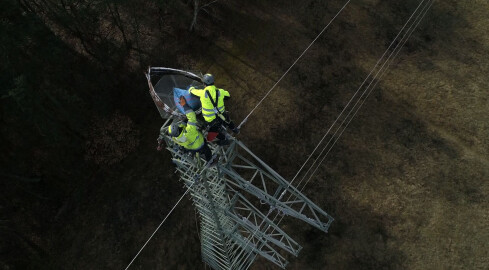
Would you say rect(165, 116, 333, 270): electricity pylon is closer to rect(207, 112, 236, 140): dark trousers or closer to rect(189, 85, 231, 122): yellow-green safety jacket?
rect(207, 112, 236, 140): dark trousers

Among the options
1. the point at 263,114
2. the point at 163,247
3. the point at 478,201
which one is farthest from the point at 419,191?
the point at 163,247

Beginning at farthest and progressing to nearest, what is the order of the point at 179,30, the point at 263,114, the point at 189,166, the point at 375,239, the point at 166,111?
the point at 179,30, the point at 263,114, the point at 375,239, the point at 166,111, the point at 189,166

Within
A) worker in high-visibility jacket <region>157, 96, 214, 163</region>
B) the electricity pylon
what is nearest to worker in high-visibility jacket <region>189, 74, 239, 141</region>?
worker in high-visibility jacket <region>157, 96, 214, 163</region>

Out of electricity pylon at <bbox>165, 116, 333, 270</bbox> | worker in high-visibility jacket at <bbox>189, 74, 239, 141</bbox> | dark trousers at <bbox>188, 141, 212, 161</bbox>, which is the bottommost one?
electricity pylon at <bbox>165, 116, 333, 270</bbox>

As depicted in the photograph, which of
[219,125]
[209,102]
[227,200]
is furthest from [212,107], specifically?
[227,200]

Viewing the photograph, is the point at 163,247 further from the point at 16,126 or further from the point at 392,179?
the point at 392,179

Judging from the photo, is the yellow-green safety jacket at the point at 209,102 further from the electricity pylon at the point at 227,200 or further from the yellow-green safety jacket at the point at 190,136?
the electricity pylon at the point at 227,200

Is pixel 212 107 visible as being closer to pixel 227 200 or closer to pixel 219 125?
pixel 219 125
